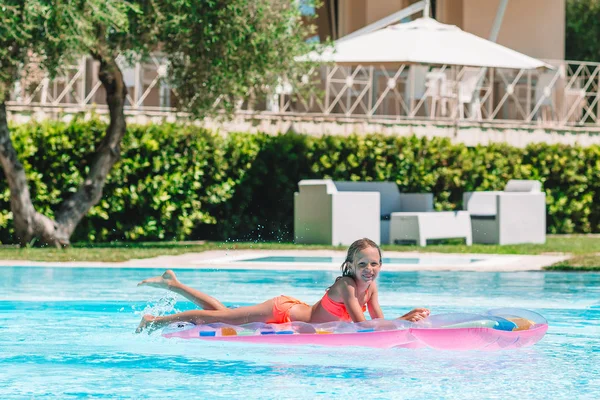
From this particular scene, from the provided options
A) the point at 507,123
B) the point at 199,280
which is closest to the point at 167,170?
the point at 199,280

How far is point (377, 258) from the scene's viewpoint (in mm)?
7188

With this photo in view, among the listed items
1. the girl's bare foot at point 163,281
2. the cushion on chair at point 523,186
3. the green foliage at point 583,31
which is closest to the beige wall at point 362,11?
the cushion on chair at point 523,186

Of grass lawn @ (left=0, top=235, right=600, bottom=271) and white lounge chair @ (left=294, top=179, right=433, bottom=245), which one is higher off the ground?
white lounge chair @ (left=294, top=179, right=433, bottom=245)

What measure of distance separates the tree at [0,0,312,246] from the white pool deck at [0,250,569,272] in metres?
2.36

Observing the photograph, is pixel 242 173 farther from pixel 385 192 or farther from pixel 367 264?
pixel 367 264

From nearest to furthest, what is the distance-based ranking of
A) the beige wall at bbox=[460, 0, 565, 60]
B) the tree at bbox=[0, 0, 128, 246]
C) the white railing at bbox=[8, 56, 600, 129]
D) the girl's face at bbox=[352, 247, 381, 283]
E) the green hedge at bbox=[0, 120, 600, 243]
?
the girl's face at bbox=[352, 247, 381, 283] → the tree at bbox=[0, 0, 128, 246] → the green hedge at bbox=[0, 120, 600, 243] → the white railing at bbox=[8, 56, 600, 129] → the beige wall at bbox=[460, 0, 565, 60]

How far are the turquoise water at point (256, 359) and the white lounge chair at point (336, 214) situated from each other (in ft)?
17.5

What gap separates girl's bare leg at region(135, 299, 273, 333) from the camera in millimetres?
7500

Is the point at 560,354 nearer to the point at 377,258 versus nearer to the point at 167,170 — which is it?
the point at 377,258

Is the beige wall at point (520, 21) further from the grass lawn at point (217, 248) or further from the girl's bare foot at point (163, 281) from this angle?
the girl's bare foot at point (163, 281)

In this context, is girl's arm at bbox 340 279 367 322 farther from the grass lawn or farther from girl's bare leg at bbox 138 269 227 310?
the grass lawn

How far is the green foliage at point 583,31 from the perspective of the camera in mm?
31234

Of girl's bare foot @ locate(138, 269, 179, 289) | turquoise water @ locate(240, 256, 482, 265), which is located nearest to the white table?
turquoise water @ locate(240, 256, 482, 265)

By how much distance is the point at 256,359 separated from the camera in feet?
22.8
